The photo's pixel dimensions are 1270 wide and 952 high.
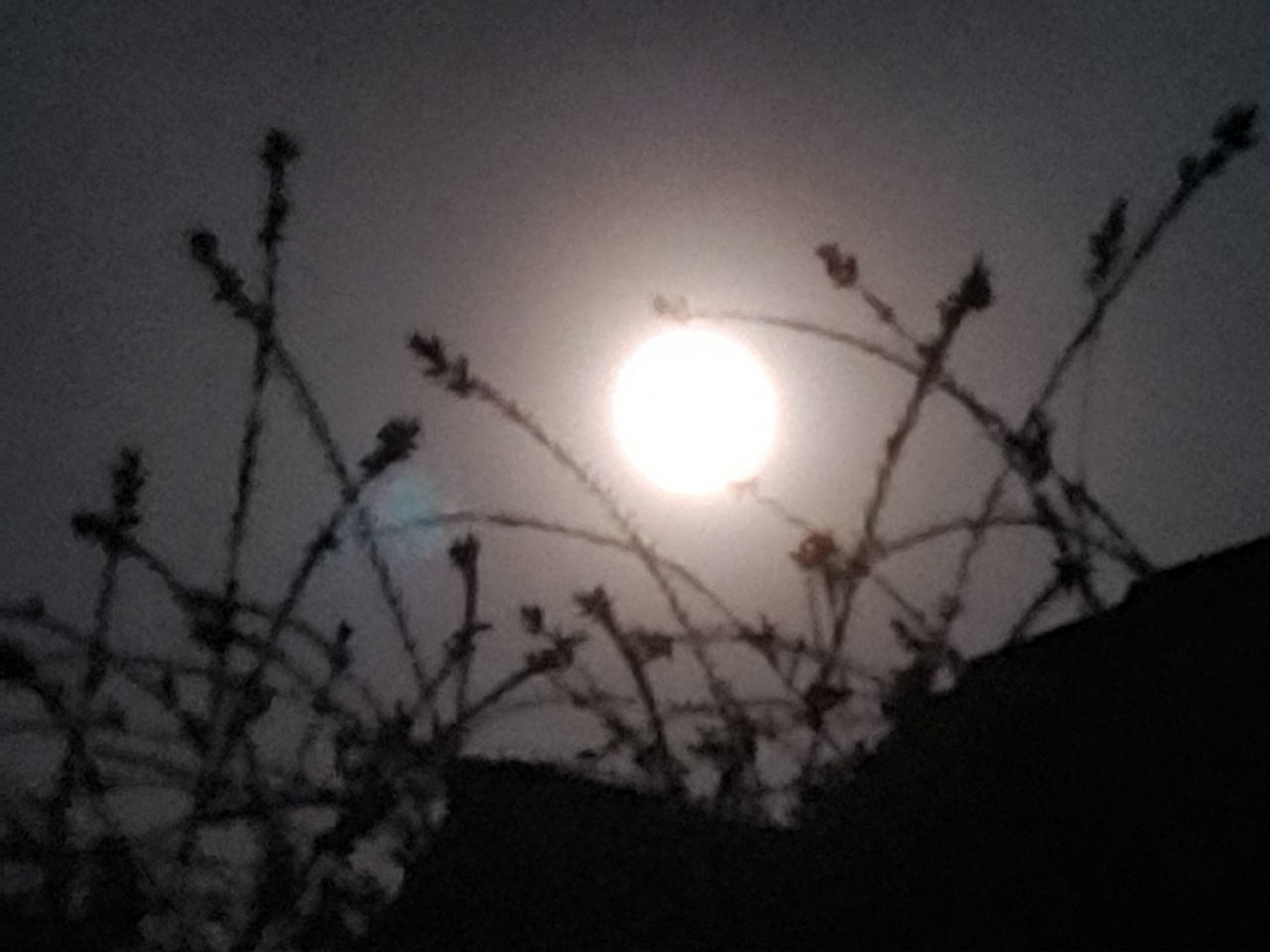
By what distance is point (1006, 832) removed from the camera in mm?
3824

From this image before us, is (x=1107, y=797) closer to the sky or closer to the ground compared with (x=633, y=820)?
closer to the ground

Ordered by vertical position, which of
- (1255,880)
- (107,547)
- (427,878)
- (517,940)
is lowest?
(1255,880)

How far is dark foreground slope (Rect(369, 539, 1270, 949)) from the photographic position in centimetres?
336

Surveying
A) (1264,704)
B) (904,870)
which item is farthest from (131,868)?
(1264,704)

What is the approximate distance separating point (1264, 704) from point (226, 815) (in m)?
3.04

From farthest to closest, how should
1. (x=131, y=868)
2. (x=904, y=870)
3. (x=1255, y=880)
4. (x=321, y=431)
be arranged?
(x=131, y=868) < (x=321, y=431) < (x=904, y=870) < (x=1255, y=880)

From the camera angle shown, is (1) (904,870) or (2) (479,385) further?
(2) (479,385)

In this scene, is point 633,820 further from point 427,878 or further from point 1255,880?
point 1255,880

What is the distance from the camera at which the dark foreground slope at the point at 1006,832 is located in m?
3.36

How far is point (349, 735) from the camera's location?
561 cm

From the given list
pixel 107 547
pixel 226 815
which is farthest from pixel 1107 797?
pixel 107 547

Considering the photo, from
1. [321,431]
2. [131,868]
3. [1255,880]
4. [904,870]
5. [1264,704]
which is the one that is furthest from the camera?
[131,868]

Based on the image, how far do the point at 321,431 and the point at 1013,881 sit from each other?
95.3 inches

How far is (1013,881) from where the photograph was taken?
3.66 metres
